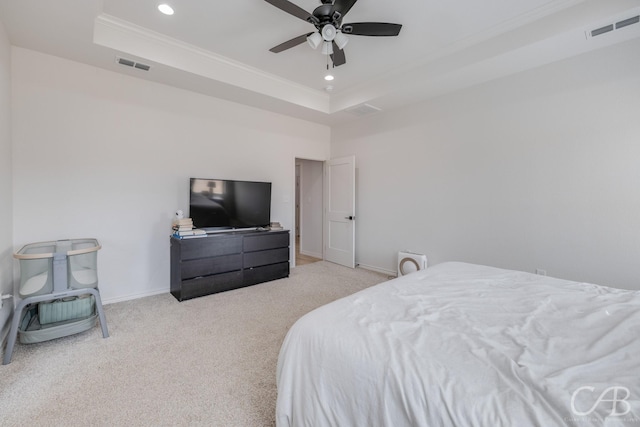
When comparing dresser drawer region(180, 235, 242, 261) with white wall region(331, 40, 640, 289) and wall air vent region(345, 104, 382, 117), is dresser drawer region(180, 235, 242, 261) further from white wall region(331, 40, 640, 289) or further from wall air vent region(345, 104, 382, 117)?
wall air vent region(345, 104, 382, 117)

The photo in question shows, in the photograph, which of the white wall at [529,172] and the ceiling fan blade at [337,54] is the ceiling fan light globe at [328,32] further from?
the white wall at [529,172]

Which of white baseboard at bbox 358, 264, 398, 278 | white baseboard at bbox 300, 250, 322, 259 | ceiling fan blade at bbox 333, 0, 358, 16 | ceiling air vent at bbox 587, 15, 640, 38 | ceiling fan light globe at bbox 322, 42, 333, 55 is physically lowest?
white baseboard at bbox 358, 264, 398, 278

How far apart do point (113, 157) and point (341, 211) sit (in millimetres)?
3468

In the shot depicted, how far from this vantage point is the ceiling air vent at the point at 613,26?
7.65 feet

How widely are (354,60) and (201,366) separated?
3.60 meters

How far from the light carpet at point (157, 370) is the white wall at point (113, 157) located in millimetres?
752

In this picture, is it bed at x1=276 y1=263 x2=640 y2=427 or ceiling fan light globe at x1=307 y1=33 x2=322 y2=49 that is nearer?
bed at x1=276 y1=263 x2=640 y2=427

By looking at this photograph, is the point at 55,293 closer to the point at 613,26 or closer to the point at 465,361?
the point at 465,361

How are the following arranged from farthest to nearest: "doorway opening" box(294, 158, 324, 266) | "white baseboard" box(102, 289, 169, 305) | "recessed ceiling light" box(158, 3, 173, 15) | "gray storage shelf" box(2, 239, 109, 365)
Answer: "doorway opening" box(294, 158, 324, 266), "white baseboard" box(102, 289, 169, 305), "recessed ceiling light" box(158, 3, 173, 15), "gray storage shelf" box(2, 239, 109, 365)

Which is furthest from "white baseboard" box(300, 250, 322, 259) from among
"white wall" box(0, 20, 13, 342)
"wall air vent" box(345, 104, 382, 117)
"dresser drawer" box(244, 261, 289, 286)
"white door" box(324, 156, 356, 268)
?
"white wall" box(0, 20, 13, 342)

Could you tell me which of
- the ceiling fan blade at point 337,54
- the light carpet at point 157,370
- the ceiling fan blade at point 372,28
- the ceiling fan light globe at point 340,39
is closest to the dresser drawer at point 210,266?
the light carpet at point 157,370

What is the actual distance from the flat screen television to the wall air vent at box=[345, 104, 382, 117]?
5.88ft

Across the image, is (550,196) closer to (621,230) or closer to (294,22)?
(621,230)

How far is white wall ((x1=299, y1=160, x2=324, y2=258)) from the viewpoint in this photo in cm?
593
